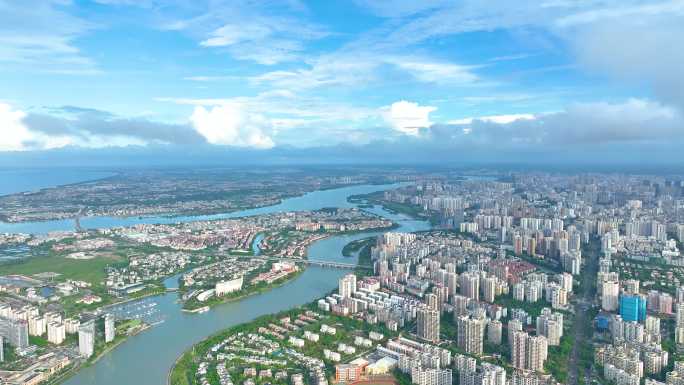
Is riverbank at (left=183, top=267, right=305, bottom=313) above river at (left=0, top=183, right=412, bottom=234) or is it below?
below

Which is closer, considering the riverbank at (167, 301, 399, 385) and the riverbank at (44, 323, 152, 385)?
the riverbank at (44, 323, 152, 385)

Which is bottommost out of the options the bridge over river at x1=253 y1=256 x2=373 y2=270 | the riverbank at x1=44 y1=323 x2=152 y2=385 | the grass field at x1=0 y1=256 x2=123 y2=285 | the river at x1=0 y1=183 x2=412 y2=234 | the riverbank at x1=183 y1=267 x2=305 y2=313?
the riverbank at x1=44 y1=323 x2=152 y2=385

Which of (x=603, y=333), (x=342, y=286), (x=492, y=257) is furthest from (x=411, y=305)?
(x=492, y=257)

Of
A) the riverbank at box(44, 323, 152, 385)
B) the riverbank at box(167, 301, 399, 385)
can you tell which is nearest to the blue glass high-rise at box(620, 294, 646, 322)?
the riverbank at box(167, 301, 399, 385)

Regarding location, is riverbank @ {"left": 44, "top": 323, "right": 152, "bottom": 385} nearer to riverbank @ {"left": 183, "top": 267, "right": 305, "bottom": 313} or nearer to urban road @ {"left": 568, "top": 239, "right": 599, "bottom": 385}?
riverbank @ {"left": 183, "top": 267, "right": 305, "bottom": 313}

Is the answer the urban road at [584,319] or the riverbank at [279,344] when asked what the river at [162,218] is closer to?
the riverbank at [279,344]

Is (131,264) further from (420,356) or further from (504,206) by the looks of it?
(504,206)

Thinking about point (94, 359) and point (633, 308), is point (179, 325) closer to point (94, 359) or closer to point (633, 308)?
point (94, 359)
